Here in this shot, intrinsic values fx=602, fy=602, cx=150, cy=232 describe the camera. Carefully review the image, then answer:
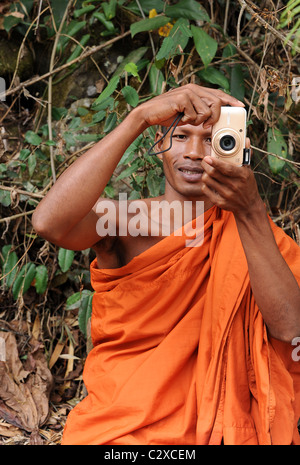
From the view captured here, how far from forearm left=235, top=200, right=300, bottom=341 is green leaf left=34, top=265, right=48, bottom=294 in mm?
1819

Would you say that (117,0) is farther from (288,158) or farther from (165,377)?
(165,377)

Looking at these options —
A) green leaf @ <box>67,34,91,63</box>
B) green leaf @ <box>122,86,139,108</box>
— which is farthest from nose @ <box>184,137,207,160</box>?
green leaf @ <box>67,34,91,63</box>

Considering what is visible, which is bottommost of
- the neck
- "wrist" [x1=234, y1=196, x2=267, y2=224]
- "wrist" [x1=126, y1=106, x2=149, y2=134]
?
"wrist" [x1=234, y1=196, x2=267, y2=224]

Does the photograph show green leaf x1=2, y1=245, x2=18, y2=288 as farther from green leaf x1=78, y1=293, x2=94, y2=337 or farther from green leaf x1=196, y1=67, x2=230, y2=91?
green leaf x1=196, y1=67, x2=230, y2=91

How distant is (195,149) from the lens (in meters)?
2.49

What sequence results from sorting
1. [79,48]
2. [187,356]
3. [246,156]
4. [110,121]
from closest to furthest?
[246,156] → [187,356] → [110,121] → [79,48]

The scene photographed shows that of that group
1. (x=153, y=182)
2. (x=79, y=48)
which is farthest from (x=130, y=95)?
(x=79, y=48)

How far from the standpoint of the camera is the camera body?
6.24 feet

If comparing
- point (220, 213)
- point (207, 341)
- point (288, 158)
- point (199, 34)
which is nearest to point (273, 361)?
point (207, 341)

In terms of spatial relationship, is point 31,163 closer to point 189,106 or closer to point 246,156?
point 189,106

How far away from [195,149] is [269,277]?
27.0 inches

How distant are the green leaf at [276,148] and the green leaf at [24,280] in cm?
155


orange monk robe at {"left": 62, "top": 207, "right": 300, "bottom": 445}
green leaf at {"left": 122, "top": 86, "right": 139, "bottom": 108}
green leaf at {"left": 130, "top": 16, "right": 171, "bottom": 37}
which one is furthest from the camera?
green leaf at {"left": 130, "top": 16, "right": 171, "bottom": 37}

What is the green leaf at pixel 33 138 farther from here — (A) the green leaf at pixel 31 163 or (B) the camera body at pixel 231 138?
(B) the camera body at pixel 231 138
